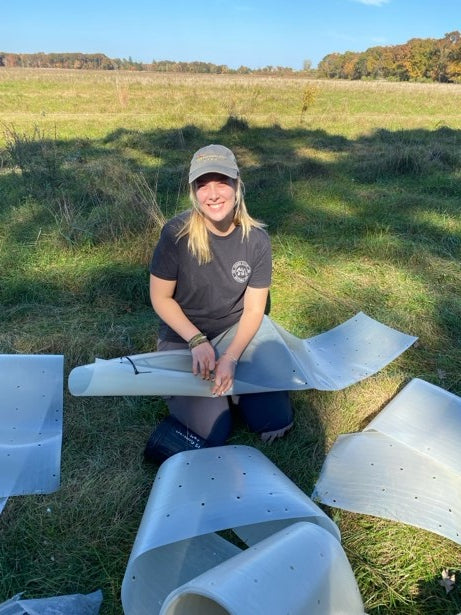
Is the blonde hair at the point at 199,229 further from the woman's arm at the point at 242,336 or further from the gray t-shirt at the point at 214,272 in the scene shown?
the woman's arm at the point at 242,336

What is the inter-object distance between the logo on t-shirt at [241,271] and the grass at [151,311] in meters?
0.71

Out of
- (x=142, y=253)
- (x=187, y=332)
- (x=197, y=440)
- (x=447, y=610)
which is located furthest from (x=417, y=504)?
(x=142, y=253)

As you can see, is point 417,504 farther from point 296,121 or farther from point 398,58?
point 398,58

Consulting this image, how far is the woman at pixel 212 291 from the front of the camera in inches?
84.5

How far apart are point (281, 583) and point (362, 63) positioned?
79920 millimetres

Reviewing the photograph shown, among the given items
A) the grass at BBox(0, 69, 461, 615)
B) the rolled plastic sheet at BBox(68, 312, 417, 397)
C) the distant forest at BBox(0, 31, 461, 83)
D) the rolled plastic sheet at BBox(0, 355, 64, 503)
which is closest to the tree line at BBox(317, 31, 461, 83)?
the distant forest at BBox(0, 31, 461, 83)

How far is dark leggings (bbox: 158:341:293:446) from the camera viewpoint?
219 centimetres

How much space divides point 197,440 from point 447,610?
1.09 meters

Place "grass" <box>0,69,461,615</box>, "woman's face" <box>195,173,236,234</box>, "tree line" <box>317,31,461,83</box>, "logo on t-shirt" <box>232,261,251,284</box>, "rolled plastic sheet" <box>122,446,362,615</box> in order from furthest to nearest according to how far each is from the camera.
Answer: "tree line" <box>317,31,461,83</box> → "logo on t-shirt" <box>232,261,251,284</box> → "woman's face" <box>195,173,236,234</box> → "grass" <box>0,69,461,615</box> → "rolled plastic sheet" <box>122,446,362,615</box>

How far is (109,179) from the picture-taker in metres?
5.39

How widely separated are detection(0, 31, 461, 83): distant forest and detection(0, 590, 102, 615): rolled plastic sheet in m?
58.8

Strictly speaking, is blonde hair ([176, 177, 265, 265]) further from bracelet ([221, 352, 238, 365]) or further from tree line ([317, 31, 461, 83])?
tree line ([317, 31, 461, 83])

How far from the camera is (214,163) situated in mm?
2047

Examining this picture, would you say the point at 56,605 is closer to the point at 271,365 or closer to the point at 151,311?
A: the point at 271,365
